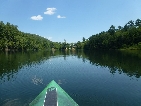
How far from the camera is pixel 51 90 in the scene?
21.1 metres

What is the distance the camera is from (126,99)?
81.3ft

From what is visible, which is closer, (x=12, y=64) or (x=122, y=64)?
(x=12, y=64)

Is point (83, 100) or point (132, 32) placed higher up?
point (132, 32)

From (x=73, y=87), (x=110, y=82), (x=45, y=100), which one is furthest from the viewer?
(x=110, y=82)

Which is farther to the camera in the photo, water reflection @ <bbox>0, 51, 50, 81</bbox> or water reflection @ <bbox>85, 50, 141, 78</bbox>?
water reflection @ <bbox>85, 50, 141, 78</bbox>

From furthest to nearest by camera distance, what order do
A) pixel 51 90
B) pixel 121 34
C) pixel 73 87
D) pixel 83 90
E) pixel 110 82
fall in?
pixel 121 34, pixel 110 82, pixel 73 87, pixel 83 90, pixel 51 90

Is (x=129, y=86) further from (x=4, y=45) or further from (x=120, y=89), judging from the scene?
(x=4, y=45)

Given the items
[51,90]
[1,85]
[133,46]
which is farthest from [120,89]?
[133,46]

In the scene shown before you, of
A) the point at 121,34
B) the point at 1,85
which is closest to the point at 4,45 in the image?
the point at 121,34

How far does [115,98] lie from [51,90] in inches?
379

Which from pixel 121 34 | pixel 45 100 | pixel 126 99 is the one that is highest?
pixel 121 34

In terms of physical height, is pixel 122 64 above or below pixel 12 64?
below

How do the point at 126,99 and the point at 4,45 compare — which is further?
the point at 4,45

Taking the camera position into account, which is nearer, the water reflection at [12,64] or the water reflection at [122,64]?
the water reflection at [12,64]
